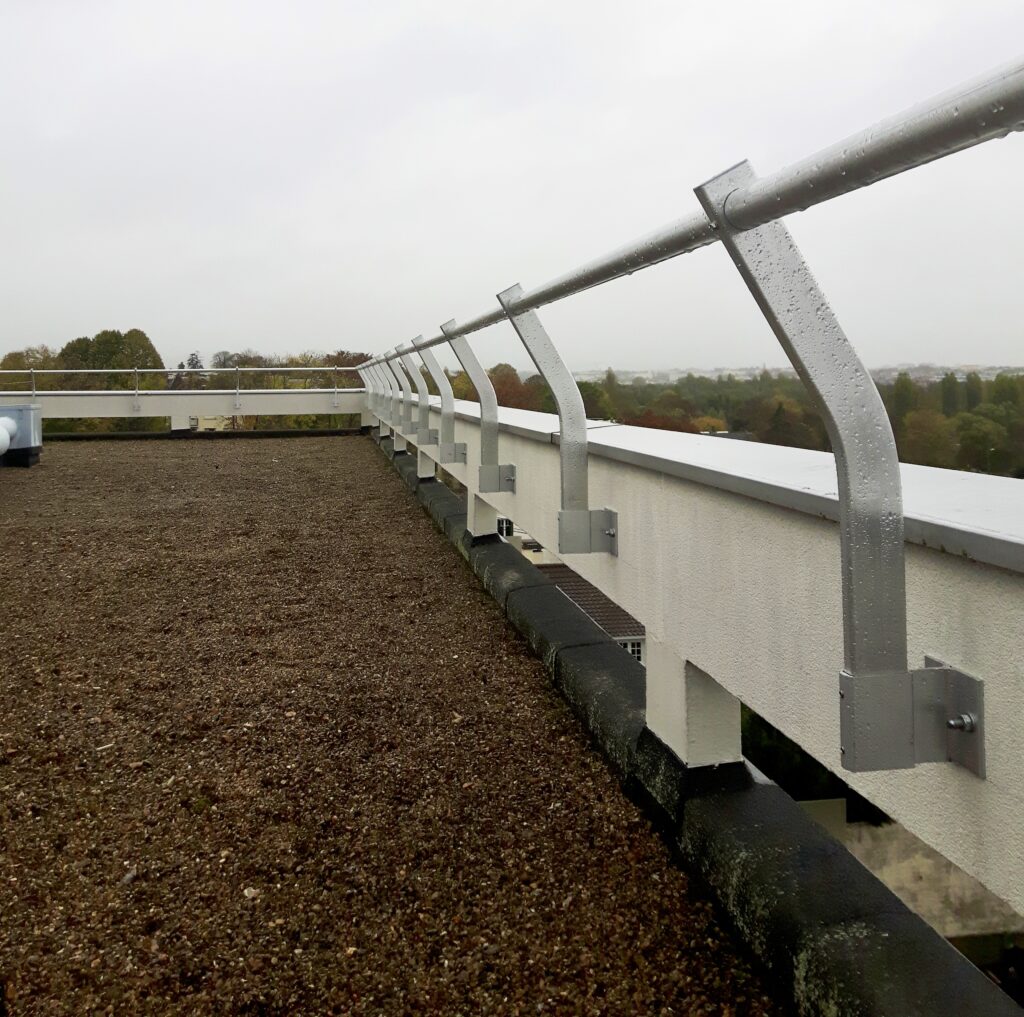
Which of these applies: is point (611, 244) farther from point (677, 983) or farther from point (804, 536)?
point (677, 983)

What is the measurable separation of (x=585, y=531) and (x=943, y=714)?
174cm

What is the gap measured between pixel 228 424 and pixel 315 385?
1.86 m

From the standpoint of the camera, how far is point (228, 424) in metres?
16.9

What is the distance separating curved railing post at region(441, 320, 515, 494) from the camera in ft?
15.1

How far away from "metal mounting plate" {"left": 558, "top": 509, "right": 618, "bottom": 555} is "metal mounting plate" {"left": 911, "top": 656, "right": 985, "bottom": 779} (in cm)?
168

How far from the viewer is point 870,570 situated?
53.7 inches

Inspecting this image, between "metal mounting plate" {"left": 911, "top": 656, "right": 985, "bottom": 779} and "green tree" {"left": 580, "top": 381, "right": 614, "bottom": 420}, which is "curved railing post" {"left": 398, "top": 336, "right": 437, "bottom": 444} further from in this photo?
"metal mounting plate" {"left": 911, "top": 656, "right": 985, "bottom": 779}

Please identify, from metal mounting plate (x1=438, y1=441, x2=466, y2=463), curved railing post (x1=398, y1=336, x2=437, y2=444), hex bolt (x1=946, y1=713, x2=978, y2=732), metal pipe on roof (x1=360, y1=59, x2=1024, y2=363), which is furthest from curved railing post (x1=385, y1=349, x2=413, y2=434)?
hex bolt (x1=946, y1=713, x2=978, y2=732)

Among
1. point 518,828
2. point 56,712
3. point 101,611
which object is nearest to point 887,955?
point 518,828

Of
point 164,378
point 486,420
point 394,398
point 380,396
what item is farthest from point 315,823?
point 164,378

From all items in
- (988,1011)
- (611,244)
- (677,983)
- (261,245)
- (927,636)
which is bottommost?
(677,983)

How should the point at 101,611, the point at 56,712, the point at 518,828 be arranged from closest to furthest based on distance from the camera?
the point at 518,828 < the point at 56,712 < the point at 101,611

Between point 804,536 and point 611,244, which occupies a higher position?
point 611,244

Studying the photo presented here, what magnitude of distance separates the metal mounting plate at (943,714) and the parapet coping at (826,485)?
18 centimetres
